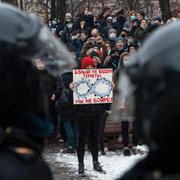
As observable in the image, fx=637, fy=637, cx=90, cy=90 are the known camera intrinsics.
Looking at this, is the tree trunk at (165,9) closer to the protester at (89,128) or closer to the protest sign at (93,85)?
the protest sign at (93,85)

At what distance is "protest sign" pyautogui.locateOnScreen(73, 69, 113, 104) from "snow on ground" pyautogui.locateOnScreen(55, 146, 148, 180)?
95 centimetres

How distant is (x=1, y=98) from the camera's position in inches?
90.4

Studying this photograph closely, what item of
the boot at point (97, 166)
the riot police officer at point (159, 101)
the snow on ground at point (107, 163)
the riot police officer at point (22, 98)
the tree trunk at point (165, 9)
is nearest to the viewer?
the riot police officer at point (159, 101)

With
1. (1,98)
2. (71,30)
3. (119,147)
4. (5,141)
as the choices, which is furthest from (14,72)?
(71,30)

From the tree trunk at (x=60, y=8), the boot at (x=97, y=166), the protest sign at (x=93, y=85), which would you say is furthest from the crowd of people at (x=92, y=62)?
the tree trunk at (x=60, y=8)

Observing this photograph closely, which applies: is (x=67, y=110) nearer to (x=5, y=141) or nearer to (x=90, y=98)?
(x=90, y=98)

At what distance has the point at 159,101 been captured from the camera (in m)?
1.94

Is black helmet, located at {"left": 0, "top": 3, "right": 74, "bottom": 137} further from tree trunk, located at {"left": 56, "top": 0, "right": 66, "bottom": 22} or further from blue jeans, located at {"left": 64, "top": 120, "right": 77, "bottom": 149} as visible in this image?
tree trunk, located at {"left": 56, "top": 0, "right": 66, "bottom": 22}

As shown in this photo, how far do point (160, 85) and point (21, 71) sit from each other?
62 cm

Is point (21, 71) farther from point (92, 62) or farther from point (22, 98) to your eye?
point (92, 62)

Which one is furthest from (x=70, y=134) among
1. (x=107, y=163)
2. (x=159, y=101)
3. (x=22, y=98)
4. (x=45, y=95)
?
(x=159, y=101)

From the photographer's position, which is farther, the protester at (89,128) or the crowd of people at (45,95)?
the protester at (89,128)

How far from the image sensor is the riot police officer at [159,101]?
190 centimetres

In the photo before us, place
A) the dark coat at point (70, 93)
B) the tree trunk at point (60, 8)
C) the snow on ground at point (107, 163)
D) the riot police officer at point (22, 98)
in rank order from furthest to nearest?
the tree trunk at point (60, 8)
the dark coat at point (70, 93)
the snow on ground at point (107, 163)
the riot police officer at point (22, 98)
